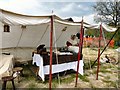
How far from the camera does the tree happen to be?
23519 millimetres

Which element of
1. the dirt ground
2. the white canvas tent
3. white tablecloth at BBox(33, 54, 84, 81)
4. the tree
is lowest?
the dirt ground

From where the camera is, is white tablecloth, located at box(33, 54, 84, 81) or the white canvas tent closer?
white tablecloth, located at box(33, 54, 84, 81)

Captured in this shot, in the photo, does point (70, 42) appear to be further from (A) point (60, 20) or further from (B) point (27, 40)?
(A) point (60, 20)

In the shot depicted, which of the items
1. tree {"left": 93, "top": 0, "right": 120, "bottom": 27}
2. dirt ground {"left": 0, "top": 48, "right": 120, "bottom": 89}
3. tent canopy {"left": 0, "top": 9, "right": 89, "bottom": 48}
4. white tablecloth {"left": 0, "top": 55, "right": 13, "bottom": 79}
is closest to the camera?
white tablecloth {"left": 0, "top": 55, "right": 13, "bottom": 79}

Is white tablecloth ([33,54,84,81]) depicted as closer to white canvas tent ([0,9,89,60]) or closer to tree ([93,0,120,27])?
white canvas tent ([0,9,89,60])

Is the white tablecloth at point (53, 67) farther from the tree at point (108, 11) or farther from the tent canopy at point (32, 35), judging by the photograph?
the tree at point (108, 11)

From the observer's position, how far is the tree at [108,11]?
23.5 meters

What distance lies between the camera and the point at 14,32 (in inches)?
271

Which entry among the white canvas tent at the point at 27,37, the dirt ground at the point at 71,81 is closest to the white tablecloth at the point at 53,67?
the dirt ground at the point at 71,81

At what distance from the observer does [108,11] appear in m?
24.7

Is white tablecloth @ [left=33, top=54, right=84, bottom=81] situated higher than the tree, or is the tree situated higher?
the tree

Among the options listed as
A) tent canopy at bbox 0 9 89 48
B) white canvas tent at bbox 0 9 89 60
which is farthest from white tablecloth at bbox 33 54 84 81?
white canvas tent at bbox 0 9 89 60

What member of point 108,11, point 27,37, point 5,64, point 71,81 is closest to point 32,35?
point 27,37

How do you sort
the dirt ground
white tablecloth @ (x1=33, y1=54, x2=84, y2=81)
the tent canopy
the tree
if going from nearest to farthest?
the dirt ground < white tablecloth @ (x1=33, y1=54, x2=84, y2=81) < the tent canopy < the tree
